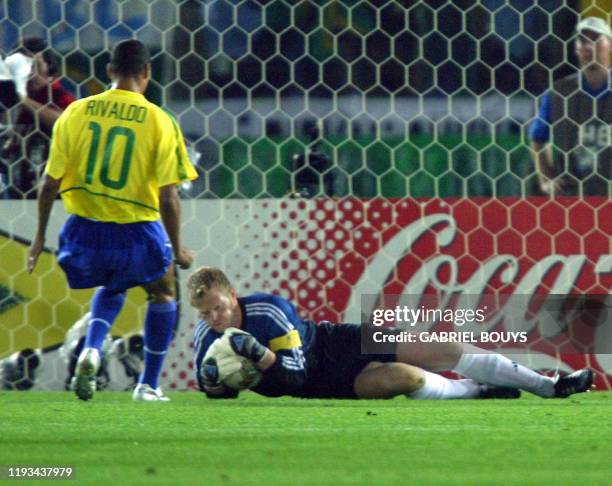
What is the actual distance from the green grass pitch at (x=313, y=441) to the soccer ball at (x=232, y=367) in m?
0.08

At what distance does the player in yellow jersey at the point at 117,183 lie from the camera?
17.6 ft

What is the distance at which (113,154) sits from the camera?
17.6 ft

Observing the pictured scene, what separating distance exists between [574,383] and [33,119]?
2293 mm

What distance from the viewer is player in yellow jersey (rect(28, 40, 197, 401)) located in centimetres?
535

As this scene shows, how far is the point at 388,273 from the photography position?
606cm

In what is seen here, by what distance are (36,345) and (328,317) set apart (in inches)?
44.4

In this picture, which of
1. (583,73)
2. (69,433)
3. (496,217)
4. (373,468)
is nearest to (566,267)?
(496,217)

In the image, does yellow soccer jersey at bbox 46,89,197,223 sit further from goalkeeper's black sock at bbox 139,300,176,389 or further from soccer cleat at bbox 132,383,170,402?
soccer cleat at bbox 132,383,170,402

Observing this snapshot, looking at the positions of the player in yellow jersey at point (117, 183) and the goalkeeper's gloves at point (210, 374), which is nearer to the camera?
the goalkeeper's gloves at point (210, 374)

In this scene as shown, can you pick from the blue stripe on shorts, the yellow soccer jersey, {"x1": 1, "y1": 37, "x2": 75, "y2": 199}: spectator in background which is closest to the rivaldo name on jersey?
the yellow soccer jersey

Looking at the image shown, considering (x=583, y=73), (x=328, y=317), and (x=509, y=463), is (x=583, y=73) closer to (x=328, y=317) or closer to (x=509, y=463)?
(x=328, y=317)

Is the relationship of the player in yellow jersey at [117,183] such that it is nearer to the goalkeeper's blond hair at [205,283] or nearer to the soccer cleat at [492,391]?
the goalkeeper's blond hair at [205,283]

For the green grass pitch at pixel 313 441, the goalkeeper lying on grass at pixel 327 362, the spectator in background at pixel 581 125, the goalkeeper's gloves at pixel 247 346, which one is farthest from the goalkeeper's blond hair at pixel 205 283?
the spectator in background at pixel 581 125

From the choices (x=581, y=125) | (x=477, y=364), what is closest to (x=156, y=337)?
(x=477, y=364)
